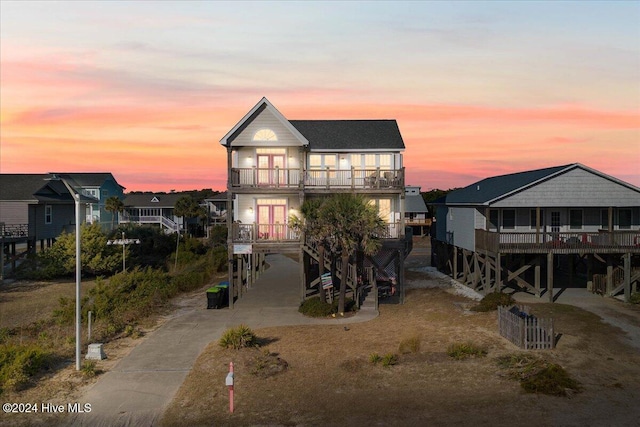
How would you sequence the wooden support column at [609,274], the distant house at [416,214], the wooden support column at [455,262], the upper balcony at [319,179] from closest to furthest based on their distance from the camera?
1. the upper balcony at [319,179]
2. the wooden support column at [609,274]
3. the wooden support column at [455,262]
4. the distant house at [416,214]

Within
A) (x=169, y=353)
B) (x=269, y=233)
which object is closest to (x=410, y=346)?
(x=169, y=353)

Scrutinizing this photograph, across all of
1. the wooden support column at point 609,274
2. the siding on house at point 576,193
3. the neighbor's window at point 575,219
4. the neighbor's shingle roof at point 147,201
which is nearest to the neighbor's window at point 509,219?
the siding on house at point 576,193

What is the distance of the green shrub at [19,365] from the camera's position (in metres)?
15.5

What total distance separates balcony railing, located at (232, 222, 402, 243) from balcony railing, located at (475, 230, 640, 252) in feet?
19.5

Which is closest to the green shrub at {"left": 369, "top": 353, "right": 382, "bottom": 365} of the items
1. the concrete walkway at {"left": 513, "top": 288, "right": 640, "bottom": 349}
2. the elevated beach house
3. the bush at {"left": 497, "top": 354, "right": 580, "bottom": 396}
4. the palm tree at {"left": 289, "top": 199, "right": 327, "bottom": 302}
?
the bush at {"left": 497, "top": 354, "right": 580, "bottom": 396}

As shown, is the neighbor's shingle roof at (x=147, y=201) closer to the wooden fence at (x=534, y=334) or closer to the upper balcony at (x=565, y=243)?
the upper balcony at (x=565, y=243)

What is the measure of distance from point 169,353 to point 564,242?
2414cm

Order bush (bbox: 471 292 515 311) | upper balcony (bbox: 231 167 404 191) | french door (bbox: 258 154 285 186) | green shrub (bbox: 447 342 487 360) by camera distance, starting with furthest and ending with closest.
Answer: french door (bbox: 258 154 285 186), upper balcony (bbox: 231 167 404 191), bush (bbox: 471 292 515 311), green shrub (bbox: 447 342 487 360)

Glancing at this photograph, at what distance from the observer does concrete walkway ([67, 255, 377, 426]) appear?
14.1m

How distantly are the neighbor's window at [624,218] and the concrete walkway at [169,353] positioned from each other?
65.1ft

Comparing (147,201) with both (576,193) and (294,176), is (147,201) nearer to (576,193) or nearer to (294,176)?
(294,176)

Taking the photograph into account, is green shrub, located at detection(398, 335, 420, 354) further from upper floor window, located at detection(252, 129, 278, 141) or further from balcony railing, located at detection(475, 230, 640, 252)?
upper floor window, located at detection(252, 129, 278, 141)

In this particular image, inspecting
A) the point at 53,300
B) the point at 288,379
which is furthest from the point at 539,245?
the point at 53,300

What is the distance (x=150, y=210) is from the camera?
81250 millimetres
